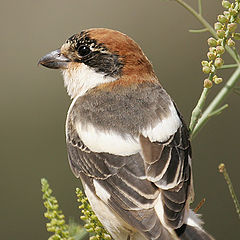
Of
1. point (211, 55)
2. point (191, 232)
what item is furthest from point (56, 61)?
point (191, 232)

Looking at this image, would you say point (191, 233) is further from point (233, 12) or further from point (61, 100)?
point (61, 100)

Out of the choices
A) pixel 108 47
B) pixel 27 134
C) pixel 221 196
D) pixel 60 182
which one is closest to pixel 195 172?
pixel 221 196

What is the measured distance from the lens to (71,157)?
320 cm

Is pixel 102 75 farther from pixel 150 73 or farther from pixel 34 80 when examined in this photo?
pixel 34 80

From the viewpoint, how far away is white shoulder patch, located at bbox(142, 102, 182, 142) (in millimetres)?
2912

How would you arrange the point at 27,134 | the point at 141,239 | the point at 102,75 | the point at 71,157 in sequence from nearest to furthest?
the point at 141,239 < the point at 71,157 < the point at 102,75 < the point at 27,134

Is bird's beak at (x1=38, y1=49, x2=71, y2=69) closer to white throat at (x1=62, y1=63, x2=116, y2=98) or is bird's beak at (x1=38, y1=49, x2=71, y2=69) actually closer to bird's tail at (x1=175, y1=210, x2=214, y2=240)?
white throat at (x1=62, y1=63, x2=116, y2=98)

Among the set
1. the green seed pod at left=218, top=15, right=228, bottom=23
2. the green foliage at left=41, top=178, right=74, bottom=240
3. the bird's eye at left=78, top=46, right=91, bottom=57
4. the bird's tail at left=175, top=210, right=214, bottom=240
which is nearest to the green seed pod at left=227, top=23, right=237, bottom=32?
the green seed pod at left=218, top=15, right=228, bottom=23

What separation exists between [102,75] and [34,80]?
330cm

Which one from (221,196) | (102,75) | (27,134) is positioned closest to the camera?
(102,75)

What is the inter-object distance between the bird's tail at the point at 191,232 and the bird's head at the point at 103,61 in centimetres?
93

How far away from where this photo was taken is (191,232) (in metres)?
2.60

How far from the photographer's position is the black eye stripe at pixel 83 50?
3.43 meters

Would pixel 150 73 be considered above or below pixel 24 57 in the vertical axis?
above
